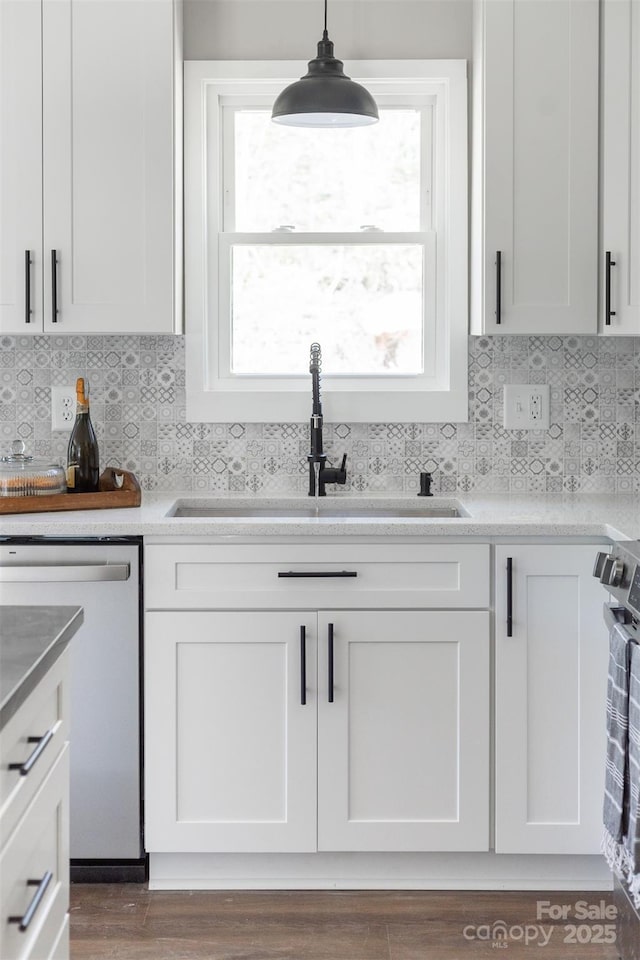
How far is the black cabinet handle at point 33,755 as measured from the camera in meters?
1.25

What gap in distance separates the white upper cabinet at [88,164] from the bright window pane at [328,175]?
0.39 meters

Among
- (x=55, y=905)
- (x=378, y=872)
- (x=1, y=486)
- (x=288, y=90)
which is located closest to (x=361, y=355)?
(x=288, y=90)

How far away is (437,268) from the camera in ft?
10.4

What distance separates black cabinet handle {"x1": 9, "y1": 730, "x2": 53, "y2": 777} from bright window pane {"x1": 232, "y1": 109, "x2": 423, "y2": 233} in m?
2.10

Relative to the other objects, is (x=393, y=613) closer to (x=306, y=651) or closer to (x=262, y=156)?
(x=306, y=651)

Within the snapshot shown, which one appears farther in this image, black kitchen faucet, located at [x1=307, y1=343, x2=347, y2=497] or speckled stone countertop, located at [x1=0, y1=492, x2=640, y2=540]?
black kitchen faucet, located at [x1=307, y1=343, x2=347, y2=497]

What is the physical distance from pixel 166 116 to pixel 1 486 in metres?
1.09

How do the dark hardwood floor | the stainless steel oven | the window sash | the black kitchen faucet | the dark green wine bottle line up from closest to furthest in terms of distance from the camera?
the stainless steel oven
the dark hardwood floor
the dark green wine bottle
the black kitchen faucet
the window sash

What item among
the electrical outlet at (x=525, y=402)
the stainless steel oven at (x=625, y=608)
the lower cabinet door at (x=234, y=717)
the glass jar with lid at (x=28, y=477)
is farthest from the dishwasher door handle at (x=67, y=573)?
the electrical outlet at (x=525, y=402)

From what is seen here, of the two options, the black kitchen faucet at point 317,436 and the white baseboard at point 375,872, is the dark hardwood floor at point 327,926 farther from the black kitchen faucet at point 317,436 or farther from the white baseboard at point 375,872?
the black kitchen faucet at point 317,436

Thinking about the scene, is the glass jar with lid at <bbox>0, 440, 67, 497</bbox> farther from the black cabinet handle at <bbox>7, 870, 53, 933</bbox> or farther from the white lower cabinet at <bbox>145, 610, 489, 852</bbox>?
the black cabinet handle at <bbox>7, 870, 53, 933</bbox>

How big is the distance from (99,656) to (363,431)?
3.54 ft

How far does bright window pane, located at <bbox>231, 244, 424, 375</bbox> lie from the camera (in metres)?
3.19

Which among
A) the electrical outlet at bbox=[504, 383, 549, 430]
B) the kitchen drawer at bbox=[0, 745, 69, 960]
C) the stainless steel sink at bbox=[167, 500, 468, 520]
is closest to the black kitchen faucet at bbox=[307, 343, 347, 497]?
the stainless steel sink at bbox=[167, 500, 468, 520]
